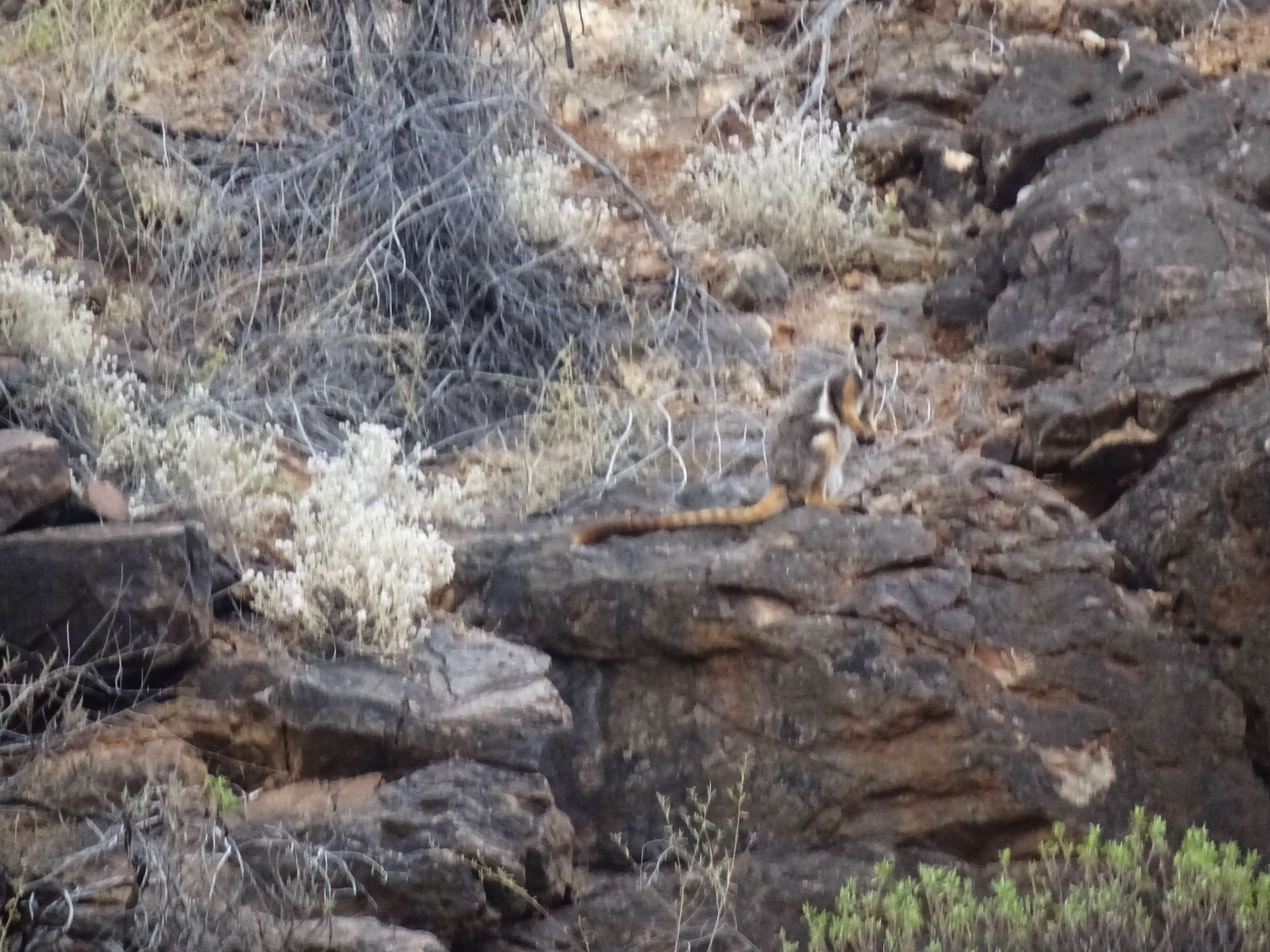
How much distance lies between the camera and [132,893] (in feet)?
13.2

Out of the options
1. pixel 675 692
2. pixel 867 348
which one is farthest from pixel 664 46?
pixel 675 692

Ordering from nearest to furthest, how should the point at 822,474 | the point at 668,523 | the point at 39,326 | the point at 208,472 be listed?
the point at 668,523
the point at 822,474
the point at 208,472
the point at 39,326

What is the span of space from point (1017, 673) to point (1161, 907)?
95 cm

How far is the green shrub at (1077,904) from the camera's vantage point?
4242 mm

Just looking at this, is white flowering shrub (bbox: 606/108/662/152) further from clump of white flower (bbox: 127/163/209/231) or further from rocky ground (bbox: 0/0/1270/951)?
rocky ground (bbox: 0/0/1270/951)

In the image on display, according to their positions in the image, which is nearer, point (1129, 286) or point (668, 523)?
point (668, 523)

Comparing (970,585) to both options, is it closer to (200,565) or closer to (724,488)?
(724,488)

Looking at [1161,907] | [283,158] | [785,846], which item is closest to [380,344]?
[283,158]

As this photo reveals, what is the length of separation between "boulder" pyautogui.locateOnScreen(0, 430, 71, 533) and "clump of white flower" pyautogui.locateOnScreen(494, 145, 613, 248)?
397 centimetres

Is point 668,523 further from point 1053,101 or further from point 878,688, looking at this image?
point 1053,101

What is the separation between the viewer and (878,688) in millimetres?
4906

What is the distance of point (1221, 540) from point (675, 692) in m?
2.16

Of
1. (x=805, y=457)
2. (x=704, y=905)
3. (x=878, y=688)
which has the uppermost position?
(x=805, y=457)

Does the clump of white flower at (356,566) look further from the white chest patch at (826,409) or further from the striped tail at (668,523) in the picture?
the white chest patch at (826,409)
